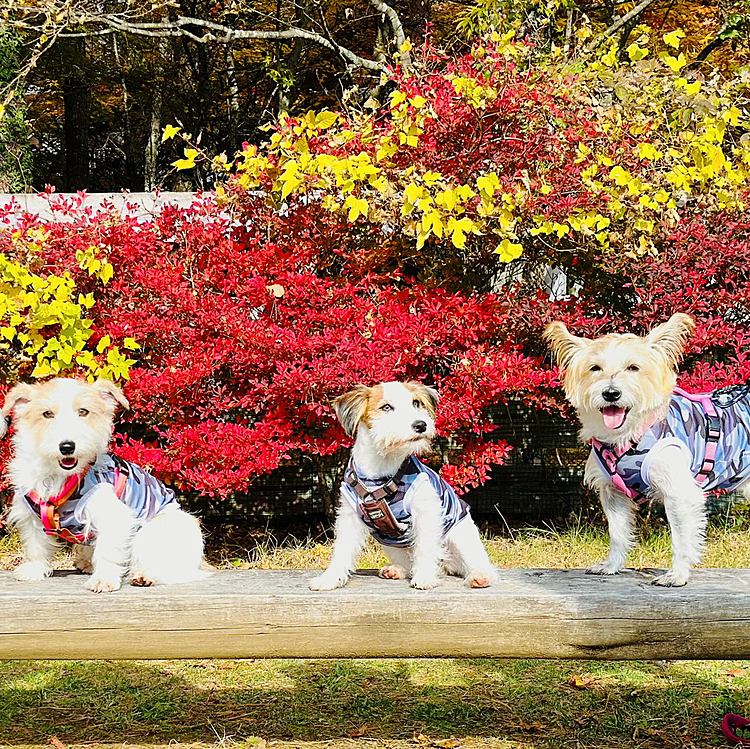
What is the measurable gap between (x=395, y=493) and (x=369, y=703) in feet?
4.46

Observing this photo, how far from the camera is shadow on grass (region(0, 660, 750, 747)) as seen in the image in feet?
11.6

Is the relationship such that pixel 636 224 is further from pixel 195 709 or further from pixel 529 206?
pixel 195 709

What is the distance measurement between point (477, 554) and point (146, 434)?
3.28 metres

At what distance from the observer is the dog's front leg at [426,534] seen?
291 cm

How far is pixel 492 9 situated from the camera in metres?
7.27

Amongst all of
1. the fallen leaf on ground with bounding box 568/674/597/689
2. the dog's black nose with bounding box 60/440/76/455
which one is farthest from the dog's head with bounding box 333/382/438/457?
the fallen leaf on ground with bounding box 568/674/597/689

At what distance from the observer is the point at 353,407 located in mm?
2990

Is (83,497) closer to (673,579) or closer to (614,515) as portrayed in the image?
(614,515)

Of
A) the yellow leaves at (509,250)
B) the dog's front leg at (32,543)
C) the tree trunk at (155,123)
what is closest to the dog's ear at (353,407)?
the dog's front leg at (32,543)

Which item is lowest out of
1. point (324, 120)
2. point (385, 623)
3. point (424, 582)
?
point (385, 623)

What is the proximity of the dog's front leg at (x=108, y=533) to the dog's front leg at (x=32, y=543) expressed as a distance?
0.73ft

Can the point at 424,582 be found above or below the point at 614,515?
below

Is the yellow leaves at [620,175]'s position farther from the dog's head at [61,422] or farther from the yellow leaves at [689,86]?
the dog's head at [61,422]

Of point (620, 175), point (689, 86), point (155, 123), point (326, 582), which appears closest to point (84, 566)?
→ point (326, 582)
